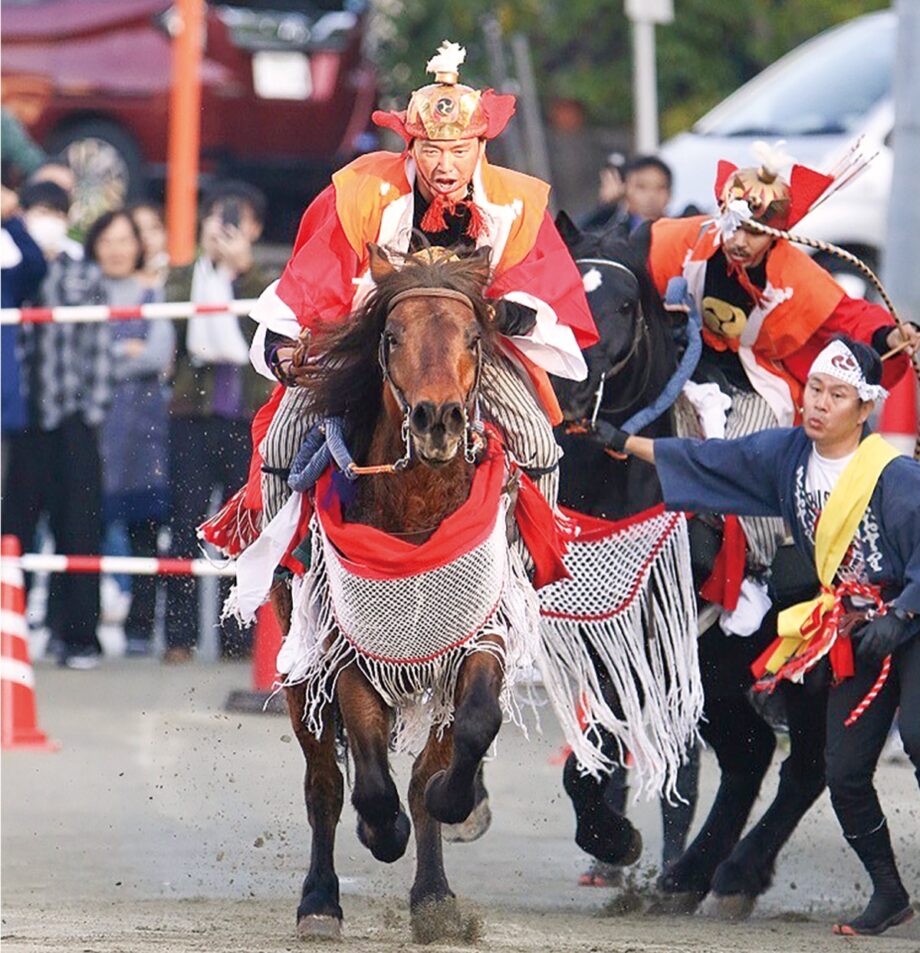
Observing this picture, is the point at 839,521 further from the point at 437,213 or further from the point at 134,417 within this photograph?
the point at 134,417

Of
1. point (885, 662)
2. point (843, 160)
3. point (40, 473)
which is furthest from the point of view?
point (40, 473)

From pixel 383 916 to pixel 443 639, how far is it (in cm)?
109

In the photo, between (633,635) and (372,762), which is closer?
(372,762)

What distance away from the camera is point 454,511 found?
5977mm

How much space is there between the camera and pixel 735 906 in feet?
24.0

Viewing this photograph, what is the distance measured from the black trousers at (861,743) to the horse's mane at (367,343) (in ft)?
5.07

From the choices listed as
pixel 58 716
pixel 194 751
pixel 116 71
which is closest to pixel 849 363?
pixel 194 751

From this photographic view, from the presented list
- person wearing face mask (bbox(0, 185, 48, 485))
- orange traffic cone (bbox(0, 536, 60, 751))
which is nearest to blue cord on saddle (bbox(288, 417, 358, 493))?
orange traffic cone (bbox(0, 536, 60, 751))

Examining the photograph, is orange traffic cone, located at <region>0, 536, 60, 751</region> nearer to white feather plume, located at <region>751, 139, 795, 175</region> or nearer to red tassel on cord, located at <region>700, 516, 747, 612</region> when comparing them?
red tassel on cord, located at <region>700, 516, 747, 612</region>

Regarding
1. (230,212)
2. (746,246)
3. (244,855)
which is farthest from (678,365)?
(230,212)

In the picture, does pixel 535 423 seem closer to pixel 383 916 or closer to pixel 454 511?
pixel 454 511

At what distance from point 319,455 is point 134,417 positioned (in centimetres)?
464

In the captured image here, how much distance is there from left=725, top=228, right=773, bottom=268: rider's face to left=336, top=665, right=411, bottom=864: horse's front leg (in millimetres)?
1899

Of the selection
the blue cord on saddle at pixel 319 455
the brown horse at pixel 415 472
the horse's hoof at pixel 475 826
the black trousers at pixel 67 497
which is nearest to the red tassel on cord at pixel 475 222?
the brown horse at pixel 415 472
